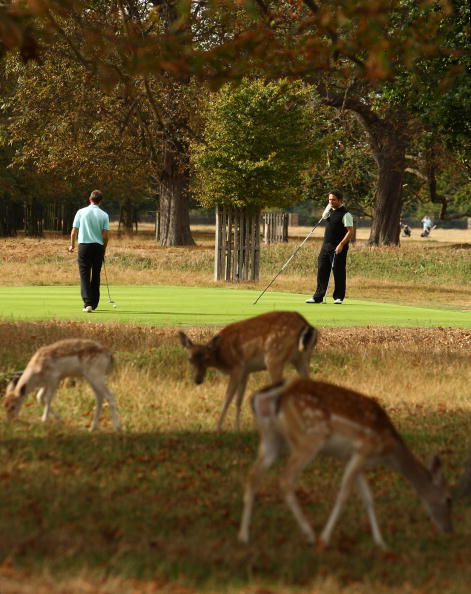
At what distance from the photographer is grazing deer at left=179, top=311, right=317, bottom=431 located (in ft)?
34.7

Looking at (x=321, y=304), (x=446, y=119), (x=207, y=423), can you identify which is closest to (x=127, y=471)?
(x=207, y=423)

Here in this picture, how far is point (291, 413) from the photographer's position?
7.08m

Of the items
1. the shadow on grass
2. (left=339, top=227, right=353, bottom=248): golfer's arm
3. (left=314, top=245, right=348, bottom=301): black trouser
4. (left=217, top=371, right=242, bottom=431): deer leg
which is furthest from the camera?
(left=314, top=245, right=348, bottom=301): black trouser

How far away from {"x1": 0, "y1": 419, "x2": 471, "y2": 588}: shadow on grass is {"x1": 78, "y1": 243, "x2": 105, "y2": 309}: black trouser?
9.81 m

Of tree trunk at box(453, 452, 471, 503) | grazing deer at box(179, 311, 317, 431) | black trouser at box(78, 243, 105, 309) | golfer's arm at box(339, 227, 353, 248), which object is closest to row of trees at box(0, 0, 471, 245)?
golfer's arm at box(339, 227, 353, 248)

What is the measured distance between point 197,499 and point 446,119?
19857 mm

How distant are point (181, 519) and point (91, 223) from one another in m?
13.0

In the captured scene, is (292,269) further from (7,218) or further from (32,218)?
(32,218)

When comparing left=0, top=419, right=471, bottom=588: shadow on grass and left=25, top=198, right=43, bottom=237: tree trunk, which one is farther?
left=25, top=198, right=43, bottom=237: tree trunk

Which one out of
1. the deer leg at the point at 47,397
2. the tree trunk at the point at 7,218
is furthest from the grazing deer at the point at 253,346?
the tree trunk at the point at 7,218

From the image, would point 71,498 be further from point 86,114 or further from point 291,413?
point 86,114

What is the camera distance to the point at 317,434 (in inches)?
280

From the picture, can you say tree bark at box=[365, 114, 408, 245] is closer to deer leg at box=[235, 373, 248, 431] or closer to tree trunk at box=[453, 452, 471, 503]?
deer leg at box=[235, 373, 248, 431]

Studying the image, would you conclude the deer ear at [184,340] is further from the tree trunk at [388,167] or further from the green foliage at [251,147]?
the tree trunk at [388,167]
